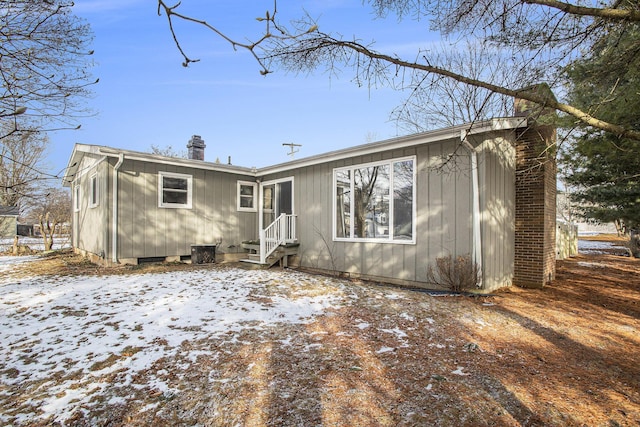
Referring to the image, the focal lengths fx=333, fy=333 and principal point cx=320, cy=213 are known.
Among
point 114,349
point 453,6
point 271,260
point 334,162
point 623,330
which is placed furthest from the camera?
point 271,260

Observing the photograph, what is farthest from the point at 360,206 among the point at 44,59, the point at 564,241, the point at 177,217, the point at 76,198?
the point at 76,198

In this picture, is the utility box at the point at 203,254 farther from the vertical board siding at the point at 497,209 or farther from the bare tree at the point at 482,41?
the bare tree at the point at 482,41

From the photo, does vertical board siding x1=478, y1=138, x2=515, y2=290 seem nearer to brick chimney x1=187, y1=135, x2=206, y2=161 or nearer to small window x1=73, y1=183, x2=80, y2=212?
brick chimney x1=187, y1=135, x2=206, y2=161

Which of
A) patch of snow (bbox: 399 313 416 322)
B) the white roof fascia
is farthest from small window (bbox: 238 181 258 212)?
patch of snow (bbox: 399 313 416 322)

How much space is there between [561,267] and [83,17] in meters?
11.4

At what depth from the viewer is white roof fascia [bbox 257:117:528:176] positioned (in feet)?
18.5

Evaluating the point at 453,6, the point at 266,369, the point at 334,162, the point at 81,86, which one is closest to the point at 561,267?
the point at 334,162

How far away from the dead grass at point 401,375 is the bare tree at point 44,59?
2.45 m

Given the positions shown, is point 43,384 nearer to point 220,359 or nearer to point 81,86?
point 220,359

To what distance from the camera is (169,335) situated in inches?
146

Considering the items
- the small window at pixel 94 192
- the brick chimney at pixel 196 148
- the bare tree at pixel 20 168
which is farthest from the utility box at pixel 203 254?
the bare tree at pixel 20 168

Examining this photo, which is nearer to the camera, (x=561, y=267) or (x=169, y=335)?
(x=169, y=335)

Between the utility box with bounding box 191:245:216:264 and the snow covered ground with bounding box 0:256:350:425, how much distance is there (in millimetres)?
1958

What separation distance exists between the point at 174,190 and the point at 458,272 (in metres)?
7.67
